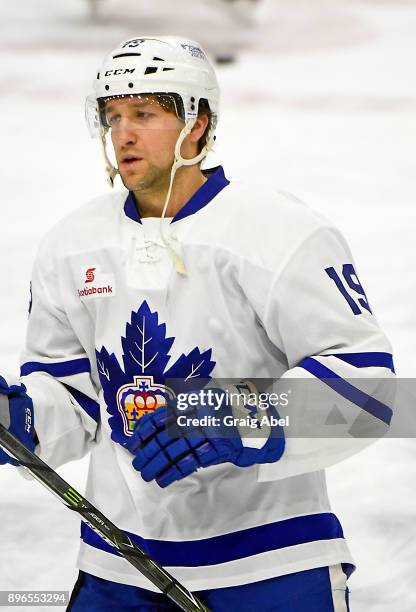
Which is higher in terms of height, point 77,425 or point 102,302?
point 102,302

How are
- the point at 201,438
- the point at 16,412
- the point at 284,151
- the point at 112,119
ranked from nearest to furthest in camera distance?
the point at 201,438
the point at 16,412
the point at 112,119
the point at 284,151

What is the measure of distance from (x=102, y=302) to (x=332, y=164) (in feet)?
10.1

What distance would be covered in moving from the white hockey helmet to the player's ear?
0.01m

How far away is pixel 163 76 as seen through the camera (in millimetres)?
1974

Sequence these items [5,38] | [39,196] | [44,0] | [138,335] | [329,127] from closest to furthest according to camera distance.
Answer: [138,335], [39,196], [329,127], [5,38], [44,0]

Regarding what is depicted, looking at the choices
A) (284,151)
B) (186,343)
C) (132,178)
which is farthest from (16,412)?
(284,151)

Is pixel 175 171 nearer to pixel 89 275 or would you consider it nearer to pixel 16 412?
pixel 89 275

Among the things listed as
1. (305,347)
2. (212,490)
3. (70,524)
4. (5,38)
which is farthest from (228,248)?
(5,38)

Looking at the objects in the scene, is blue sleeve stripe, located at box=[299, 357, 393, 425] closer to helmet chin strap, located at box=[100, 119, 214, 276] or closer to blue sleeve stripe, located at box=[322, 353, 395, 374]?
blue sleeve stripe, located at box=[322, 353, 395, 374]

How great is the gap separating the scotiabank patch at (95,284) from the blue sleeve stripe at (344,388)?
0.35 meters

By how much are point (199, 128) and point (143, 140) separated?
14 cm

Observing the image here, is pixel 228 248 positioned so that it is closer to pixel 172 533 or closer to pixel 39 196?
pixel 172 533

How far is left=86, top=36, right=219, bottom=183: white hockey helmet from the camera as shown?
6.44ft

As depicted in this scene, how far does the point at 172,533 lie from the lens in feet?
6.47
